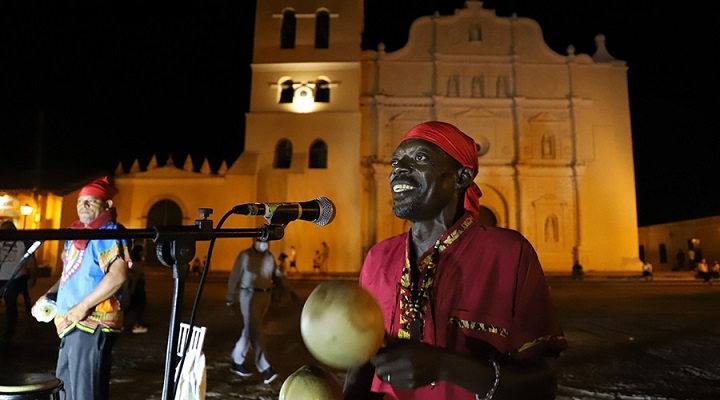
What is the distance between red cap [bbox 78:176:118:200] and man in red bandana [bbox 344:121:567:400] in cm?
240

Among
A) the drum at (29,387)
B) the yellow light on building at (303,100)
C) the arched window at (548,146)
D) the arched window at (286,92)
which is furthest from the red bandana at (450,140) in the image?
the arched window at (548,146)

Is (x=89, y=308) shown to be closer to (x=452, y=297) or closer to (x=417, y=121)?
(x=452, y=297)

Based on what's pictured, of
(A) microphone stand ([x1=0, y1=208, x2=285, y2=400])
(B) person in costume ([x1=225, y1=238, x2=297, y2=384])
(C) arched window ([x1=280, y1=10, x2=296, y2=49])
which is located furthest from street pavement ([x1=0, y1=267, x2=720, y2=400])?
(C) arched window ([x1=280, y1=10, x2=296, y2=49])

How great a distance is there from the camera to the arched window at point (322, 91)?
2375 cm

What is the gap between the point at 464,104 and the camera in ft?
80.4

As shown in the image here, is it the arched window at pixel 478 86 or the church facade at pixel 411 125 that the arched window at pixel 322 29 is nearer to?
the church facade at pixel 411 125

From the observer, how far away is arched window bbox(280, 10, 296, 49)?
2450 centimetres

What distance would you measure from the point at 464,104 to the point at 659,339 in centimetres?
1844

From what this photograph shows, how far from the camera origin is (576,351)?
679cm

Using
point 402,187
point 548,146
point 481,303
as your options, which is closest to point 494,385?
point 481,303

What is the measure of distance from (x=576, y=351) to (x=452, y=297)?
629 cm

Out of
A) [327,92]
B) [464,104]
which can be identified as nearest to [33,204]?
[327,92]

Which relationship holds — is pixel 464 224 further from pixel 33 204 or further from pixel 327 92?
pixel 327 92

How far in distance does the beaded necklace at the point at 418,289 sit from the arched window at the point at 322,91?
74.5 feet
